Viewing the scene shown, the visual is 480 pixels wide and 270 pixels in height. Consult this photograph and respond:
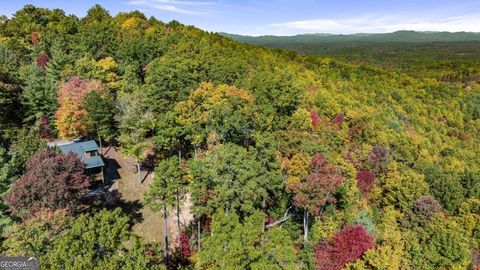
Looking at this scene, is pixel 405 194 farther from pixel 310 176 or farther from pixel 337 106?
pixel 337 106

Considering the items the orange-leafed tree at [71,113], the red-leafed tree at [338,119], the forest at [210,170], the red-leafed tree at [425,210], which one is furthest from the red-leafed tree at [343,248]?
the orange-leafed tree at [71,113]

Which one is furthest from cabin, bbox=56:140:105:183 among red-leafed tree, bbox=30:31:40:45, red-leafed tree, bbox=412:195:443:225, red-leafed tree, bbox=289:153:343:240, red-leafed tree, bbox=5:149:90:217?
red-leafed tree, bbox=30:31:40:45

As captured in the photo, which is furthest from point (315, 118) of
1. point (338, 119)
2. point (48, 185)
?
point (48, 185)

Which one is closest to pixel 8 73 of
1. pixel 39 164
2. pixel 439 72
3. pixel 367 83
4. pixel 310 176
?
pixel 39 164

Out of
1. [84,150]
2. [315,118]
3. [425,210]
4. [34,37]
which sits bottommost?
[425,210]

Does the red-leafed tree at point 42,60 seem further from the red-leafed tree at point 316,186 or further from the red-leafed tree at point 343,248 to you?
the red-leafed tree at point 343,248

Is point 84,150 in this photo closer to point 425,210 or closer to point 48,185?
point 48,185

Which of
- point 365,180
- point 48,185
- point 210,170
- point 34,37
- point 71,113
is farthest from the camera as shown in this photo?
point 34,37
